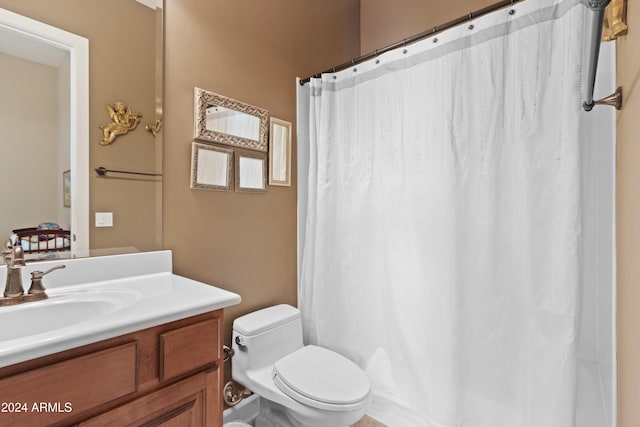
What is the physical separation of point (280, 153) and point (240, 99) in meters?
0.36

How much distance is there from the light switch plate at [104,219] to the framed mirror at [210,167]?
13.5 inches

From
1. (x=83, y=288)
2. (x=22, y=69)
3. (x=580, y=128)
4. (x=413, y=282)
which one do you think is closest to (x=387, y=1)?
(x=580, y=128)

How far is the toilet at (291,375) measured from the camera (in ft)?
3.95

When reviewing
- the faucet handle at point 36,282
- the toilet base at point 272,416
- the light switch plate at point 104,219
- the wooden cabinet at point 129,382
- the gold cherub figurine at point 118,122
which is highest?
the gold cherub figurine at point 118,122

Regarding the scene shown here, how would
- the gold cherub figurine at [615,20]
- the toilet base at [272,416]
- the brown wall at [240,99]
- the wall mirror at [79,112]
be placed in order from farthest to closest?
the toilet base at [272,416] < the brown wall at [240,99] < the wall mirror at [79,112] < the gold cherub figurine at [615,20]

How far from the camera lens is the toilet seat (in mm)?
1198

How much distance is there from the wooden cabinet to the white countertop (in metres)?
0.05

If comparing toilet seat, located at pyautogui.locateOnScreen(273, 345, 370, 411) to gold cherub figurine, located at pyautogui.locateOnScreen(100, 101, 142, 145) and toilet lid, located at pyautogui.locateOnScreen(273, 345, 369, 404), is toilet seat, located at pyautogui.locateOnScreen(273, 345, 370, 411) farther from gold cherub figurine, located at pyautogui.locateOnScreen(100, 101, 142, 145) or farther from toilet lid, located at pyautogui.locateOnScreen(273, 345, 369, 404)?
gold cherub figurine, located at pyautogui.locateOnScreen(100, 101, 142, 145)

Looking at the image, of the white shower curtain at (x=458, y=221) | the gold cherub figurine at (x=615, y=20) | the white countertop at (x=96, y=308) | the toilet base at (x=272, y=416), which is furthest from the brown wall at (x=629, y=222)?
the toilet base at (x=272, y=416)

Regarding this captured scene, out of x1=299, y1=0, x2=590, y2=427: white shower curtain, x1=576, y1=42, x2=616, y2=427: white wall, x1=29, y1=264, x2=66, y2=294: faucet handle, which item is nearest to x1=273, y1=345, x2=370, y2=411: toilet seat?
x1=299, y1=0, x2=590, y2=427: white shower curtain

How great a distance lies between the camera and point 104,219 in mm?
1223

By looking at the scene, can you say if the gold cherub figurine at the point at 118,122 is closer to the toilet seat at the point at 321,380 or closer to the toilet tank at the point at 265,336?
the toilet tank at the point at 265,336

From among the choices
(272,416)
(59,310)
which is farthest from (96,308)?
(272,416)

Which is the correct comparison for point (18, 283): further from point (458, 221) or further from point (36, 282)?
point (458, 221)
